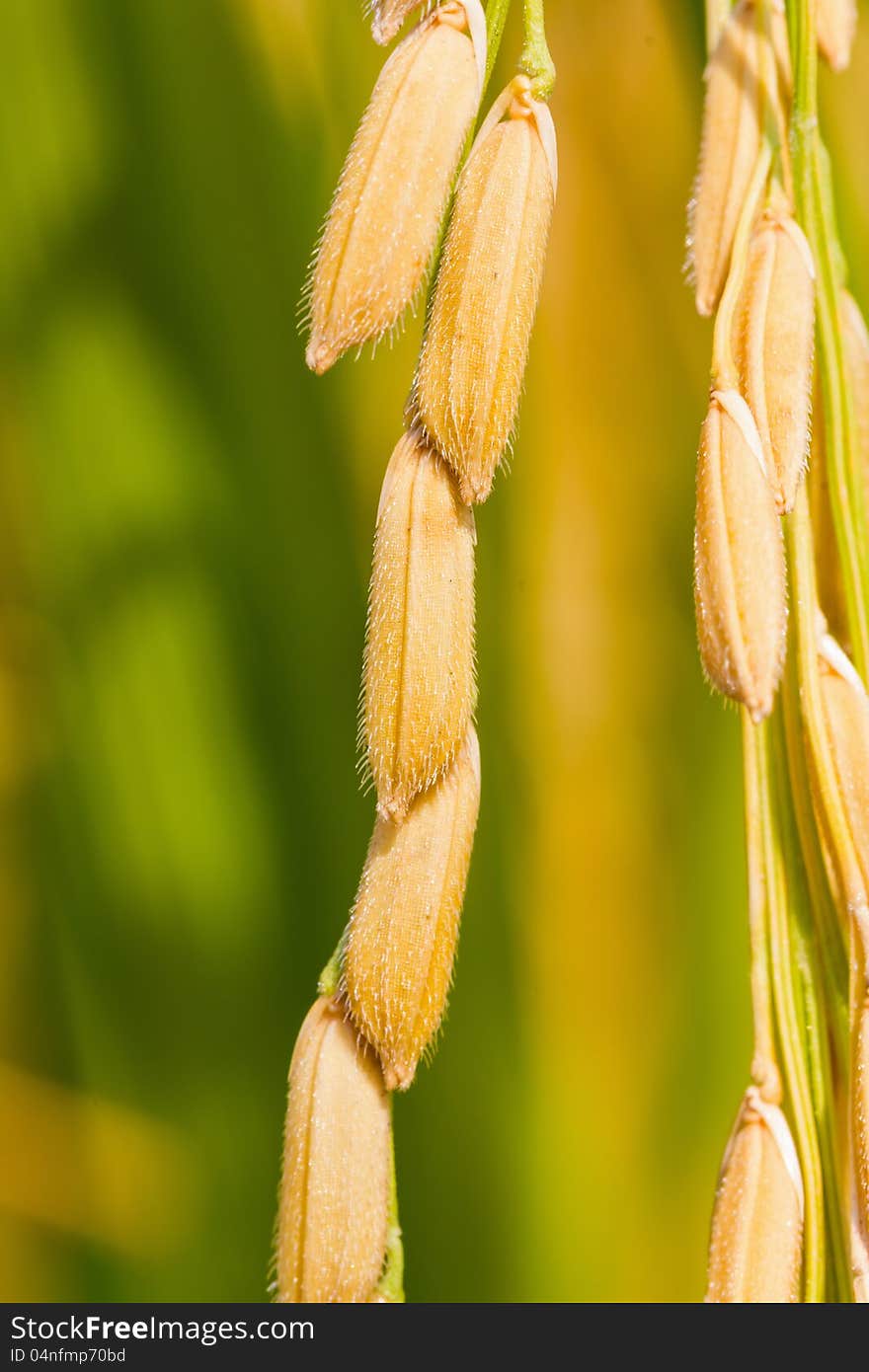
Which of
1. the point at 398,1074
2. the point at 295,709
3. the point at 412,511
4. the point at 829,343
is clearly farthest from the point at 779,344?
the point at 295,709

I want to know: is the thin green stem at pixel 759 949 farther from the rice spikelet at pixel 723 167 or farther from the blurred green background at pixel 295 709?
the blurred green background at pixel 295 709

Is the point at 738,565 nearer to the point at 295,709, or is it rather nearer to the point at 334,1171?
the point at 334,1171

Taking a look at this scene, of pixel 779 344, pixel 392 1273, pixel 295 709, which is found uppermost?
pixel 779 344

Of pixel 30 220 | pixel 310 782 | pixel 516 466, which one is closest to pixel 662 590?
pixel 516 466

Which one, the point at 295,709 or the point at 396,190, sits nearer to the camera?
the point at 396,190

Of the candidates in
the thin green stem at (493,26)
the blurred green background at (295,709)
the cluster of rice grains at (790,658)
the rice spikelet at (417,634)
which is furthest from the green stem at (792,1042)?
the blurred green background at (295,709)

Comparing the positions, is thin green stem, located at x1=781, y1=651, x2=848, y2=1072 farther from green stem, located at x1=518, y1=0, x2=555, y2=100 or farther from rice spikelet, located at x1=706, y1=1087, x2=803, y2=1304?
green stem, located at x1=518, y1=0, x2=555, y2=100

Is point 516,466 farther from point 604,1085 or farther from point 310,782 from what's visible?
point 604,1085

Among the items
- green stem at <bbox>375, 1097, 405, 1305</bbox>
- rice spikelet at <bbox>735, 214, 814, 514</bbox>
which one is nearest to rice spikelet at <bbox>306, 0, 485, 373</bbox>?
rice spikelet at <bbox>735, 214, 814, 514</bbox>
